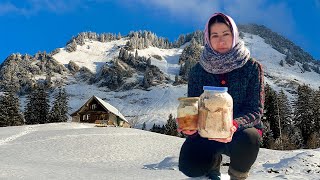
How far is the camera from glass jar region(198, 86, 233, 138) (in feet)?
12.5

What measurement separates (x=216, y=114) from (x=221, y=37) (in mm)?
1195

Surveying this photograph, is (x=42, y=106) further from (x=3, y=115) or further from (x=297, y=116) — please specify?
(x=297, y=116)

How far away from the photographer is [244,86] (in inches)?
187

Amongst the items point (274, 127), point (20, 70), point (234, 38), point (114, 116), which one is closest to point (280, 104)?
point (274, 127)

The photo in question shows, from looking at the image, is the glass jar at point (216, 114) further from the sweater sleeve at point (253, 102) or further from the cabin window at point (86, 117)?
the cabin window at point (86, 117)

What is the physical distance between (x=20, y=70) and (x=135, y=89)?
192ft

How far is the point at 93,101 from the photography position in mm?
63375

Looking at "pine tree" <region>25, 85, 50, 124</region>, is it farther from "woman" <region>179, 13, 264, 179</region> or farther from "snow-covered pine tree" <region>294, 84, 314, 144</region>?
"woman" <region>179, 13, 264, 179</region>

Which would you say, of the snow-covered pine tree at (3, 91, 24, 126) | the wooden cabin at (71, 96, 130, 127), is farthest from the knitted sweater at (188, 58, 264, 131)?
the snow-covered pine tree at (3, 91, 24, 126)

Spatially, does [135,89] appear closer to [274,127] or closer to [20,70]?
[20,70]

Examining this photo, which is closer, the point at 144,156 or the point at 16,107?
the point at 144,156

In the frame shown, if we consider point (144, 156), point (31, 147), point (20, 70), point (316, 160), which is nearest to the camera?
point (316, 160)

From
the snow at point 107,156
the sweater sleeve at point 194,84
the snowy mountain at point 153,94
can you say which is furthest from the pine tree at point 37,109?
the sweater sleeve at point 194,84

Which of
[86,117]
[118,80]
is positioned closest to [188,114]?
[86,117]
